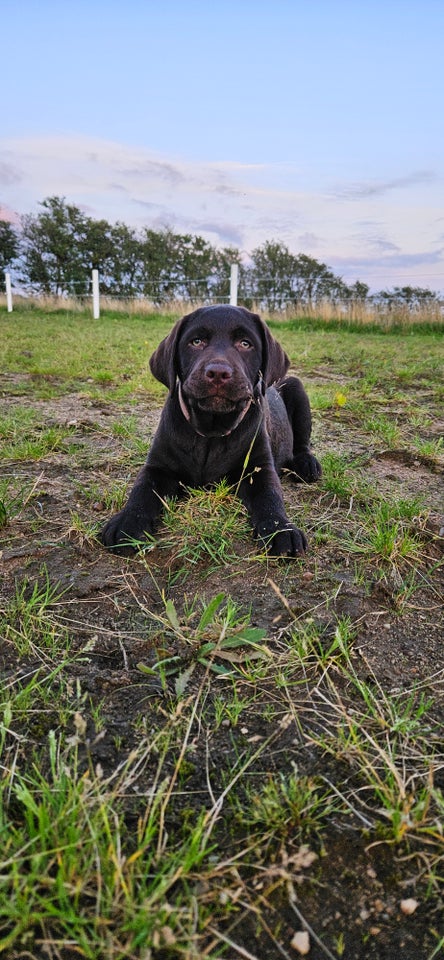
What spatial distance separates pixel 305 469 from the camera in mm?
3826

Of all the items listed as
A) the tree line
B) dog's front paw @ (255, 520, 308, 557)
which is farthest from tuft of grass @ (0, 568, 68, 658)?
the tree line

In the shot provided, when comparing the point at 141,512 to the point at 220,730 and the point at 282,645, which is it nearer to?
the point at 282,645

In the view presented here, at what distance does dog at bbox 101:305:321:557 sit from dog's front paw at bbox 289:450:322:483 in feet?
2.29

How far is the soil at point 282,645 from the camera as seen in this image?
3.61 ft

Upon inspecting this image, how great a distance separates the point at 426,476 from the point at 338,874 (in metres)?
2.98

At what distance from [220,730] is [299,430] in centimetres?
293

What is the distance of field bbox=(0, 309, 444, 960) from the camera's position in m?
1.06

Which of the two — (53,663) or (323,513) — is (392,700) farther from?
(323,513)

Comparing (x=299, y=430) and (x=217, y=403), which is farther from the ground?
(x=217, y=403)

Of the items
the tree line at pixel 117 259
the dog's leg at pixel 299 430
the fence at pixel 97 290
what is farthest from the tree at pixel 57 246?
the dog's leg at pixel 299 430

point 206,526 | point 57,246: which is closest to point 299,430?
point 206,526

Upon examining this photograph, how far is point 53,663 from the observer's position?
182cm

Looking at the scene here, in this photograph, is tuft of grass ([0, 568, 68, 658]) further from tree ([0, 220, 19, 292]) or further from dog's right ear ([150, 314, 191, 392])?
tree ([0, 220, 19, 292])

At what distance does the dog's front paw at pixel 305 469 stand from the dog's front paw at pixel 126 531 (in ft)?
4.43
